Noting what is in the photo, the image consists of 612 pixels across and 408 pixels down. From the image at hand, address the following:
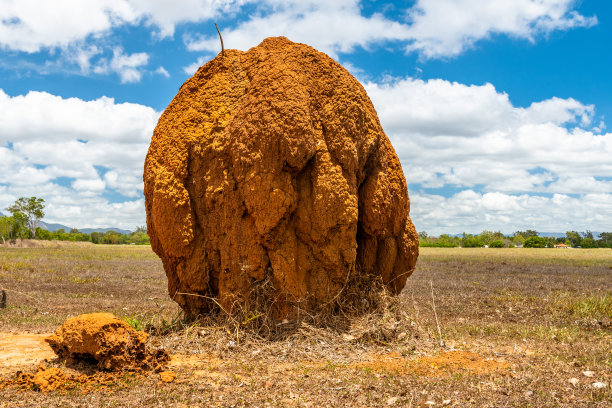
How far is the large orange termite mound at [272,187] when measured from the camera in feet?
20.7

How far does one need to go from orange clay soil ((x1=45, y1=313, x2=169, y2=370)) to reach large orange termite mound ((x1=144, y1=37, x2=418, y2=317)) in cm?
137

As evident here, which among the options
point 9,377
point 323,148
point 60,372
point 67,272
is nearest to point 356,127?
point 323,148

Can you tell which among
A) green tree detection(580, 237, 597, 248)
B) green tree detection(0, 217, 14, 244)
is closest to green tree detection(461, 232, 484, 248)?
green tree detection(580, 237, 597, 248)

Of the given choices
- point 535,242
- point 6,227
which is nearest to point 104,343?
point 6,227

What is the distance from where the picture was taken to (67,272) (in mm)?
17703

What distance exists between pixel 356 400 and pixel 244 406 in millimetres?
1019

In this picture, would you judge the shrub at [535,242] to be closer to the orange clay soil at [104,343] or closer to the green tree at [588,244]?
the green tree at [588,244]

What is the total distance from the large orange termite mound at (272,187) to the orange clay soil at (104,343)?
137cm

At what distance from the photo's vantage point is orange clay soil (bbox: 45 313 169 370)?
207 inches

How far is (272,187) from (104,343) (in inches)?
102

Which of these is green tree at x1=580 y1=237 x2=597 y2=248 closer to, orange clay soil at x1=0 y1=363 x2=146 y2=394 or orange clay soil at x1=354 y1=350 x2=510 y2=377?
orange clay soil at x1=354 y1=350 x2=510 y2=377

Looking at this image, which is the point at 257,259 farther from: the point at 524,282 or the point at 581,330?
the point at 524,282

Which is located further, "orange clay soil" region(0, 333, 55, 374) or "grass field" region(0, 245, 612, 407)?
"orange clay soil" region(0, 333, 55, 374)

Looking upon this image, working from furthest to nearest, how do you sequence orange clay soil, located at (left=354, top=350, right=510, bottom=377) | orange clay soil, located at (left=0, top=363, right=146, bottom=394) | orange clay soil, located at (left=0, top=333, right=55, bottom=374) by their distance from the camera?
orange clay soil, located at (left=0, top=333, right=55, bottom=374)
orange clay soil, located at (left=354, top=350, right=510, bottom=377)
orange clay soil, located at (left=0, top=363, right=146, bottom=394)
